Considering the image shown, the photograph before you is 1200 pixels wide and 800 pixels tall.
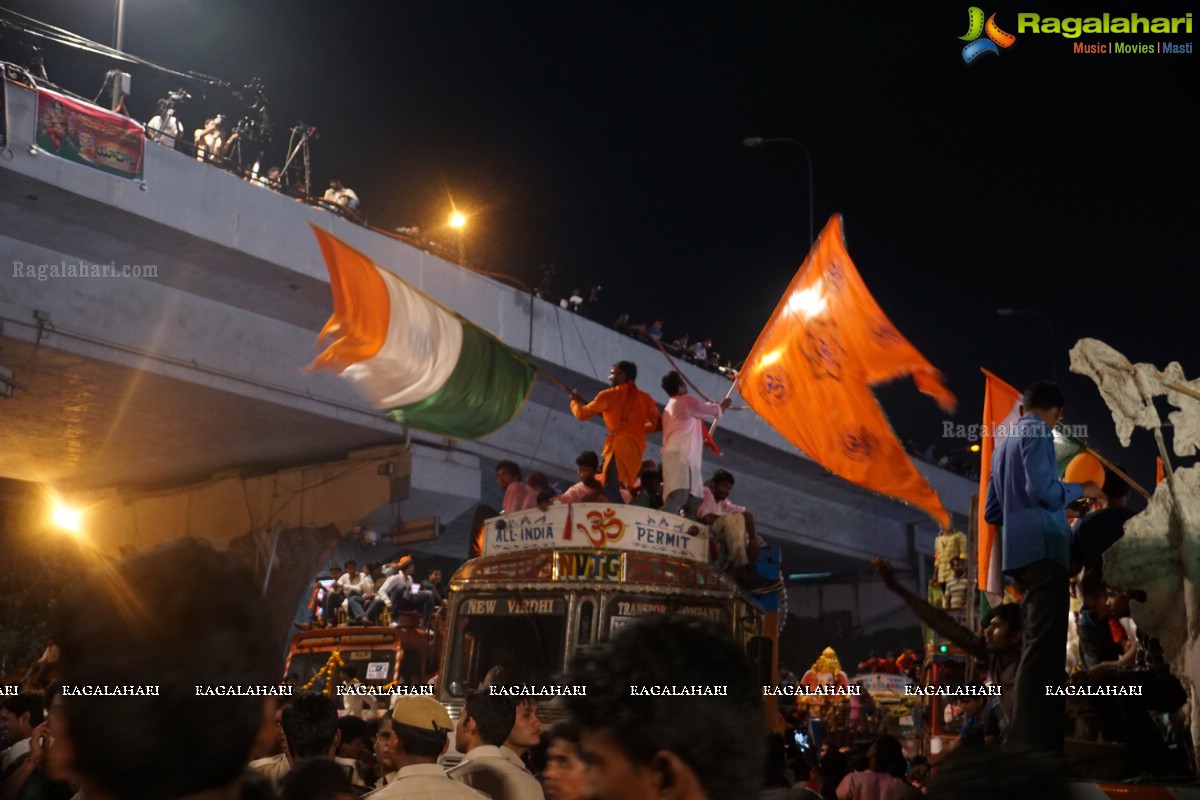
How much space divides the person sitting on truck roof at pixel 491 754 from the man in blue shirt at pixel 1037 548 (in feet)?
7.41

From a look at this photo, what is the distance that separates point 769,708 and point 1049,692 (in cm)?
456

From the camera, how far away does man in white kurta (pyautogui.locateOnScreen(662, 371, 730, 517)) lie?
40.4ft

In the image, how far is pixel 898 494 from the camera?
944 centimetres

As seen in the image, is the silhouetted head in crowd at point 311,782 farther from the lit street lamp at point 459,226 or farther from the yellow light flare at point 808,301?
the lit street lamp at point 459,226

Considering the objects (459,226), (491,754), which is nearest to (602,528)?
(491,754)

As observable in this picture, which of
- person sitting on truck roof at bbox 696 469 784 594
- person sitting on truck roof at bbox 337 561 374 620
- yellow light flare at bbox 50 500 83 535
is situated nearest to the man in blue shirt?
person sitting on truck roof at bbox 696 469 784 594

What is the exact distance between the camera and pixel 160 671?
5.79ft

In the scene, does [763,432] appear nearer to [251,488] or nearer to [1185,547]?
[251,488]

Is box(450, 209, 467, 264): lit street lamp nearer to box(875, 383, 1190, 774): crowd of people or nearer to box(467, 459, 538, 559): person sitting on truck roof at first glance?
box(467, 459, 538, 559): person sitting on truck roof

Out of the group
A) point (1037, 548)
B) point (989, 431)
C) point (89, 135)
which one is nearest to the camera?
point (1037, 548)

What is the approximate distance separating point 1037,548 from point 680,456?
684 cm

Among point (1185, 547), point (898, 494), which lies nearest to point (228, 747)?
point (1185, 547)

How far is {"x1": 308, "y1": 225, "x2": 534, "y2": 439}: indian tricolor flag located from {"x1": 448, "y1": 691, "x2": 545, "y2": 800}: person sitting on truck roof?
539 centimetres

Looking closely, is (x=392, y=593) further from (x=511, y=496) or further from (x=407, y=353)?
(x=407, y=353)
